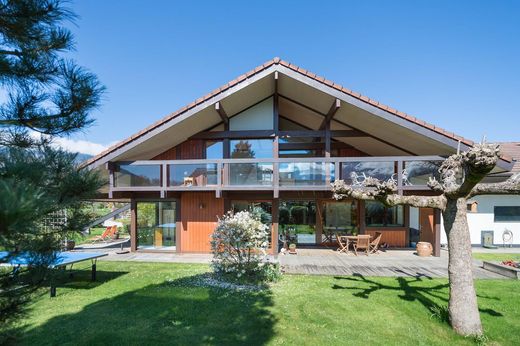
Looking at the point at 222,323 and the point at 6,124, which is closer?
the point at 6,124

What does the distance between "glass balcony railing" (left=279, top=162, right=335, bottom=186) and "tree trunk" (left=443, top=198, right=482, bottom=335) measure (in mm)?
5827

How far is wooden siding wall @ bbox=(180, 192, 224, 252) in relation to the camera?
11633 mm

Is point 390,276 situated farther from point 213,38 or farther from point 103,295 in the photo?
point 213,38

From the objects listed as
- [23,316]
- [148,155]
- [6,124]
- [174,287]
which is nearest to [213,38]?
[148,155]

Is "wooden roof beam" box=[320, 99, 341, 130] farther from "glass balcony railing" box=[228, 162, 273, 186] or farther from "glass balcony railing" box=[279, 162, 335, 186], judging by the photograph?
"glass balcony railing" box=[228, 162, 273, 186]

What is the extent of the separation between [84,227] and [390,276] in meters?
8.07

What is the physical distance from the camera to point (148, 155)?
1152 cm

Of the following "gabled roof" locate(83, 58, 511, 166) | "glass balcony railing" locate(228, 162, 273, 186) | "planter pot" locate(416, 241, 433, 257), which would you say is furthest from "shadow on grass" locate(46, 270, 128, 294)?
"planter pot" locate(416, 241, 433, 257)

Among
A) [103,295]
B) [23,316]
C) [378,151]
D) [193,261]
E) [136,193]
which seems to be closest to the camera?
[23,316]

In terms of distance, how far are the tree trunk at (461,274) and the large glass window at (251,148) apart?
7703 millimetres

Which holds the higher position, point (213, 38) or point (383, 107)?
point (213, 38)

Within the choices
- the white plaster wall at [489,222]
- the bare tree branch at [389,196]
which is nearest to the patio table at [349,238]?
the white plaster wall at [489,222]

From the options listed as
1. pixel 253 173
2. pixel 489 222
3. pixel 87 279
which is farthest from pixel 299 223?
pixel 489 222

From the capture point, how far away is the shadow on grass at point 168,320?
4.32 meters
